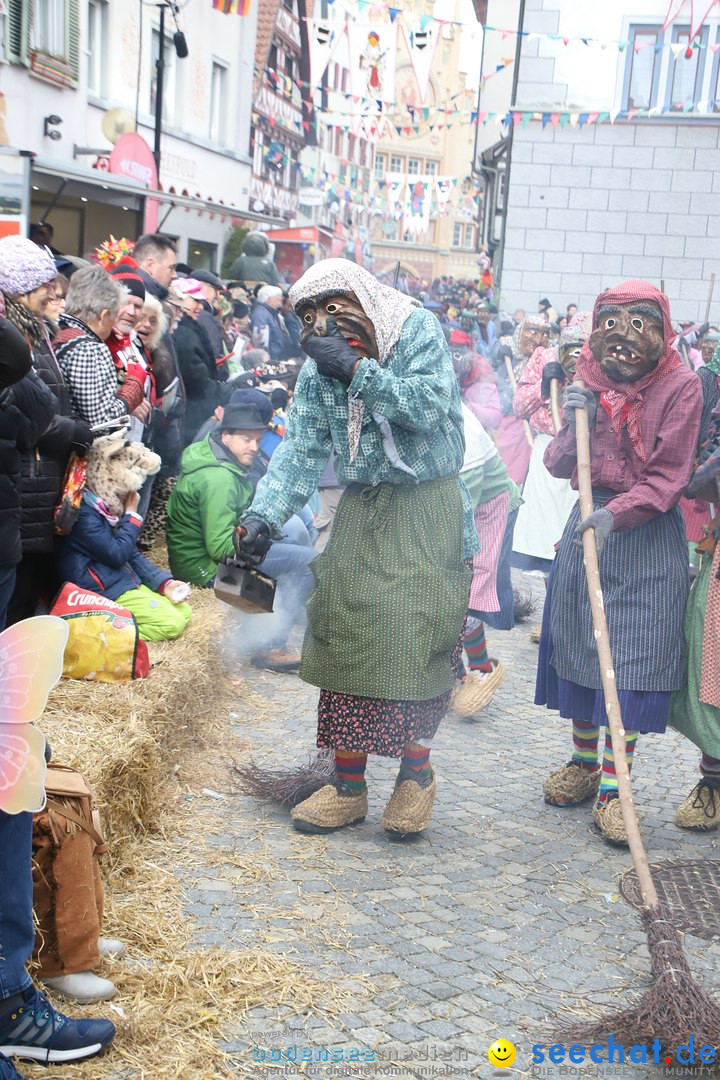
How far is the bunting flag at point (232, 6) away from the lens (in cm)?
1677

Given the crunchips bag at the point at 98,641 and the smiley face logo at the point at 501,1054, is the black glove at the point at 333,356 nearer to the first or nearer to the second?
the crunchips bag at the point at 98,641

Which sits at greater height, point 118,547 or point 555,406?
point 555,406

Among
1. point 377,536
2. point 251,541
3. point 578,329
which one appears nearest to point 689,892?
point 377,536

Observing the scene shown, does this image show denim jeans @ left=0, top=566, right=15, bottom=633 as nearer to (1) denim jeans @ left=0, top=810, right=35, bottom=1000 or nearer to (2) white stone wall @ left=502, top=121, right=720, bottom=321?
(1) denim jeans @ left=0, top=810, right=35, bottom=1000

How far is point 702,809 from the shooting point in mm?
4559

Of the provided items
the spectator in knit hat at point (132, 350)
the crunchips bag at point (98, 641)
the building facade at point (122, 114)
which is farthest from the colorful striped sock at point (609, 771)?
the building facade at point (122, 114)

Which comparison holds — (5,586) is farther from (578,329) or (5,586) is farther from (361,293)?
(578,329)

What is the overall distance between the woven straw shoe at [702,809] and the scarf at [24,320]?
A: 10.1 feet

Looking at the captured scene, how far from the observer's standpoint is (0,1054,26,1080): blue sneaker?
237 centimetres

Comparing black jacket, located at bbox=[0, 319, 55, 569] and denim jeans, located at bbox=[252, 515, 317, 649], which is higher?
black jacket, located at bbox=[0, 319, 55, 569]

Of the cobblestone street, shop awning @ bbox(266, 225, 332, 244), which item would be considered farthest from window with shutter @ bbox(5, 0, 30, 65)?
the cobblestone street

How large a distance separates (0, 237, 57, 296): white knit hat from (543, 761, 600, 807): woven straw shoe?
294cm

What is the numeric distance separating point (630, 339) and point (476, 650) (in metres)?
2.22

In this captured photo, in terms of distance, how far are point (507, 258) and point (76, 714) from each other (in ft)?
53.5
